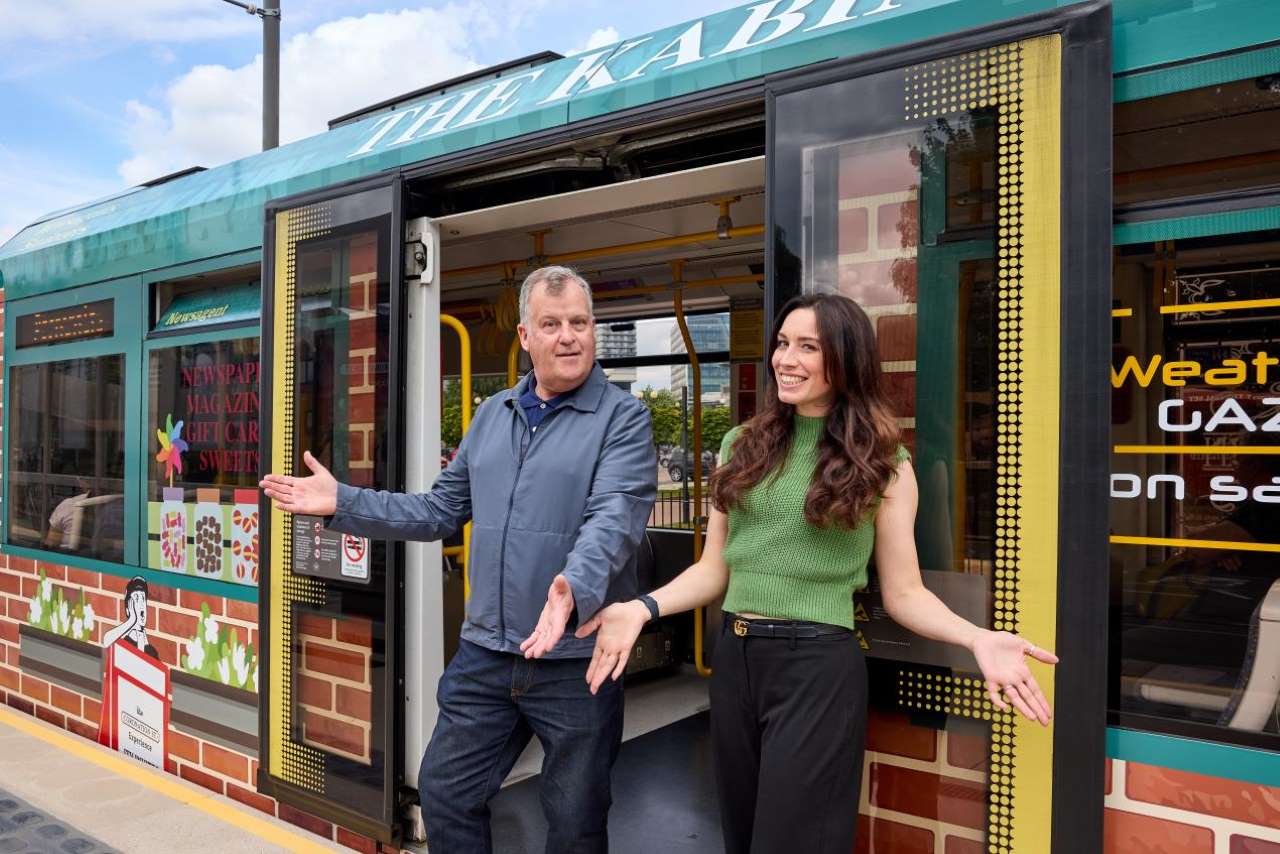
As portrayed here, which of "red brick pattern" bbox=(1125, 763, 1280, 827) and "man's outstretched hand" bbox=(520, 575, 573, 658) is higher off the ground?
"man's outstretched hand" bbox=(520, 575, 573, 658)

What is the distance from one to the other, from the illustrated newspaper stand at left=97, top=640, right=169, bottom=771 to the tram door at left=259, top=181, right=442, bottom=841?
91 cm

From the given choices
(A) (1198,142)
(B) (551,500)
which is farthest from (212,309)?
(A) (1198,142)

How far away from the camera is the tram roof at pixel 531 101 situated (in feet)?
5.90

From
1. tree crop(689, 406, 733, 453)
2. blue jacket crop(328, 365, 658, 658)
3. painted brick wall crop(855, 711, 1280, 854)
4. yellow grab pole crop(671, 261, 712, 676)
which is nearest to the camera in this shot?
painted brick wall crop(855, 711, 1280, 854)

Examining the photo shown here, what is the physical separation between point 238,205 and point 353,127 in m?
0.54

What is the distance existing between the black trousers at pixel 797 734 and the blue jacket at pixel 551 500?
1.36 feet

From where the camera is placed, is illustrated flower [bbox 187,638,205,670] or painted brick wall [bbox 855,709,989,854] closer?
painted brick wall [bbox 855,709,989,854]

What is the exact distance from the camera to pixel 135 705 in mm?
4184

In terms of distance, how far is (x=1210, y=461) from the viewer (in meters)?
1.69

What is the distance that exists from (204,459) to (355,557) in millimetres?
1103

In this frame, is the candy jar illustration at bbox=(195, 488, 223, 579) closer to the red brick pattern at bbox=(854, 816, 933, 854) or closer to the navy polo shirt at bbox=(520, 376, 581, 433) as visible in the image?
the navy polo shirt at bbox=(520, 376, 581, 433)

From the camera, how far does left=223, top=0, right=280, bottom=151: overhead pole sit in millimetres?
6398

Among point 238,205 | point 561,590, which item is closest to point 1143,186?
point 561,590

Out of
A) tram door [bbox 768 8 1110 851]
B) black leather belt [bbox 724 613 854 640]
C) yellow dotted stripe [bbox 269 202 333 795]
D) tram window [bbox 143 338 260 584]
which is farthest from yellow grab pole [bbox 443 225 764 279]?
black leather belt [bbox 724 613 854 640]
